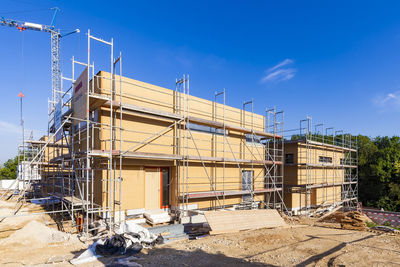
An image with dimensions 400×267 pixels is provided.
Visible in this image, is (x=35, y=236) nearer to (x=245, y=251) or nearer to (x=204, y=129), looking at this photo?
(x=245, y=251)

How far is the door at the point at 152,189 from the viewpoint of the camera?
10528 millimetres

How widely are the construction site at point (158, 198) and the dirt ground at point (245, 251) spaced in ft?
0.11

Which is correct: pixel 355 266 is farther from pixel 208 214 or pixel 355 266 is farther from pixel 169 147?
pixel 169 147

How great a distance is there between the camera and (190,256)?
697 centimetres

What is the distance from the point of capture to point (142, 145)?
10.2 m

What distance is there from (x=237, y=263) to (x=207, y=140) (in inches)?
265

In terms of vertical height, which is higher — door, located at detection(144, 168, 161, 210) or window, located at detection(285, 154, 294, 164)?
window, located at detection(285, 154, 294, 164)

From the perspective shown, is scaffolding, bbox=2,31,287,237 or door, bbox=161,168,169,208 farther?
door, bbox=161,168,169,208

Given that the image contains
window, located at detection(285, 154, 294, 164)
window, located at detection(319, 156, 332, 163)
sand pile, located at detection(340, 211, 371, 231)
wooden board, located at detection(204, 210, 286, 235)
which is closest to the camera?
wooden board, located at detection(204, 210, 286, 235)

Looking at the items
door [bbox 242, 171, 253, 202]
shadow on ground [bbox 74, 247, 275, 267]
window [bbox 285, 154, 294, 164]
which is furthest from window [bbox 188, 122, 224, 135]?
window [bbox 285, 154, 294, 164]

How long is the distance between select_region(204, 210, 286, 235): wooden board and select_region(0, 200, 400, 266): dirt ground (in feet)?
1.43

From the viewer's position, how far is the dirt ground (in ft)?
21.4

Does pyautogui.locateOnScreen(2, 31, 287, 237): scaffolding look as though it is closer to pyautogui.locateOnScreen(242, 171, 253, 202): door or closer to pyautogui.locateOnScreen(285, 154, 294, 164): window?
pyautogui.locateOnScreen(242, 171, 253, 202): door

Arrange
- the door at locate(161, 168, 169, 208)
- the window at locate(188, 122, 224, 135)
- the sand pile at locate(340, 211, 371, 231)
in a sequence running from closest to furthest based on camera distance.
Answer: the door at locate(161, 168, 169, 208) < the sand pile at locate(340, 211, 371, 231) < the window at locate(188, 122, 224, 135)
